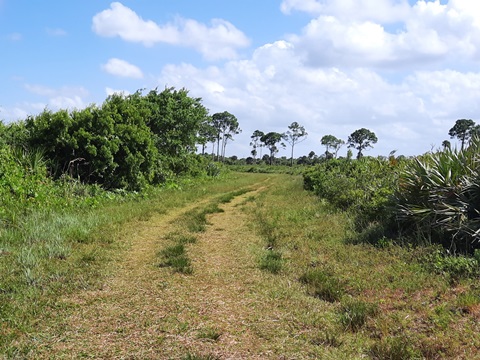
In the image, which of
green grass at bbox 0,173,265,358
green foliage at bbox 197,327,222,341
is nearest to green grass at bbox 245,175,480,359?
green foliage at bbox 197,327,222,341

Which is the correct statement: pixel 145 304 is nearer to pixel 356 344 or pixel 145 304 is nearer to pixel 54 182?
pixel 356 344

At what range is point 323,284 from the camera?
236 inches

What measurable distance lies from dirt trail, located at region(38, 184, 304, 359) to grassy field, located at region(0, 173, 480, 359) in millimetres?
18

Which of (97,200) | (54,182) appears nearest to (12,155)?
(54,182)

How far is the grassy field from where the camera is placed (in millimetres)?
4105

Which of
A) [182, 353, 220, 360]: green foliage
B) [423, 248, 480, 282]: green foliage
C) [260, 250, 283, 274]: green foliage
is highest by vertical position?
[423, 248, 480, 282]: green foliage

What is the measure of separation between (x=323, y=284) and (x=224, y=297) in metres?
1.53

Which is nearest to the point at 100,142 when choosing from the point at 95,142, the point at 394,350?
the point at 95,142

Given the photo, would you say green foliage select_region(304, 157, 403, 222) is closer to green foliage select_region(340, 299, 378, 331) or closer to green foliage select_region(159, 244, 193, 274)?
green foliage select_region(340, 299, 378, 331)

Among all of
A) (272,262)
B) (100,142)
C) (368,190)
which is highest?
(100,142)

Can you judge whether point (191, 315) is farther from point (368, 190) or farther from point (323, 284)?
point (368, 190)

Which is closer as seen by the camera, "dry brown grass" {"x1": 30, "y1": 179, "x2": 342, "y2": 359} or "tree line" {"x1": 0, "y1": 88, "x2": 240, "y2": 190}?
"dry brown grass" {"x1": 30, "y1": 179, "x2": 342, "y2": 359}

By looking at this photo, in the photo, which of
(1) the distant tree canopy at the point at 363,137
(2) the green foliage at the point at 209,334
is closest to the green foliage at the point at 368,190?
(2) the green foliage at the point at 209,334

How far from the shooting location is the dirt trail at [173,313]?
4020mm
